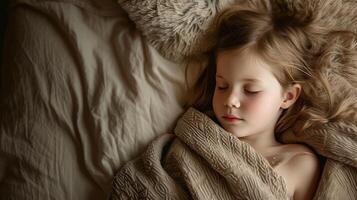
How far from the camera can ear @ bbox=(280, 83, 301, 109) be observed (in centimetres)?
113

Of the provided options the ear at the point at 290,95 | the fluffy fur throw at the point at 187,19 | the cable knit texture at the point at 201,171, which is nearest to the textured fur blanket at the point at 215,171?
the cable knit texture at the point at 201,171

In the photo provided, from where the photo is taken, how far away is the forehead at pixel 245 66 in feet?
3.50

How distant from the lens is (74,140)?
3.81 feet

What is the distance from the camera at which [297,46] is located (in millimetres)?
1126

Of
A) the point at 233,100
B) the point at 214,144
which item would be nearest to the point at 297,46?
the point at 233,100

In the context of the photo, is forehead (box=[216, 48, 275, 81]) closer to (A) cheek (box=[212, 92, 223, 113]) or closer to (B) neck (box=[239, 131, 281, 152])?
(A) cheek (box=[212, 92, 223, 113])

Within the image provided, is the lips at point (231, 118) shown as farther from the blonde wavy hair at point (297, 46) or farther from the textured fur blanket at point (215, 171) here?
the blonde wavy hair at point (297, 46)

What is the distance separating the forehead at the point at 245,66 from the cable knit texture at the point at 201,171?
14 cm

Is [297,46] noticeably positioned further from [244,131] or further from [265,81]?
[244,131]

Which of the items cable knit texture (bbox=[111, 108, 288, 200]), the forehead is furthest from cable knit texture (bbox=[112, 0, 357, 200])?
the forehead

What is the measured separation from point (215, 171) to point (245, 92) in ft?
0.71

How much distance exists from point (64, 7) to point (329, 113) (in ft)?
2.56

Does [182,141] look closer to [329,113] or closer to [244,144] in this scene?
[244,144]

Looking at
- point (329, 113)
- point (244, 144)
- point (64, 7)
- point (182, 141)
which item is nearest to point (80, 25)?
point (64, 7)
